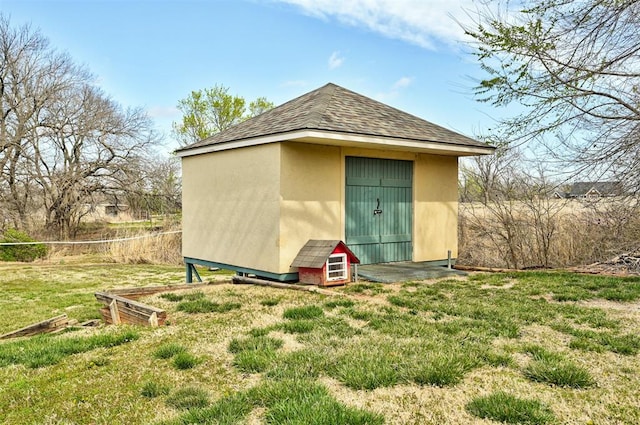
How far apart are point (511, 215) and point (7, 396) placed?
994 centimetres

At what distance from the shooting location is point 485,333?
4094 mm

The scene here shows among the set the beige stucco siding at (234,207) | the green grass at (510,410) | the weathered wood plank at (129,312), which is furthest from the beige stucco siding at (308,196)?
the green grass at (510,410)

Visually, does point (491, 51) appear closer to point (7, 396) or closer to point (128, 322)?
point (128, 322)

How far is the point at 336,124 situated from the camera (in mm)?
6832

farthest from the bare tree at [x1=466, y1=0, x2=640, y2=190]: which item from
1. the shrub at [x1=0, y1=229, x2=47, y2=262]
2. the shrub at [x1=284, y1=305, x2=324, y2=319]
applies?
the shrub at [x1=0, y1=229, x2=47, y2=262]

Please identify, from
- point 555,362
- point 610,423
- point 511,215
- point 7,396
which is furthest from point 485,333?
point 511,215

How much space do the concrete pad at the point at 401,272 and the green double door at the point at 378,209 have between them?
0.92 ft

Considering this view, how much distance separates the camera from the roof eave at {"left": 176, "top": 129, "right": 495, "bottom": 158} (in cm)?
655

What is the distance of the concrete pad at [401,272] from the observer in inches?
281

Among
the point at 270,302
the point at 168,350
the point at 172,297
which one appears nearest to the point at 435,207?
the point at 270,302

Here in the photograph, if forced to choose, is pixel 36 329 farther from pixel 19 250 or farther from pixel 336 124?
pixel 19 250

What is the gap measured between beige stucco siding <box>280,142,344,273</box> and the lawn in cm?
130

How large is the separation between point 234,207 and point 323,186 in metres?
1.73

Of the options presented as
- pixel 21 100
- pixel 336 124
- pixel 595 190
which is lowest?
pixel 595 190
